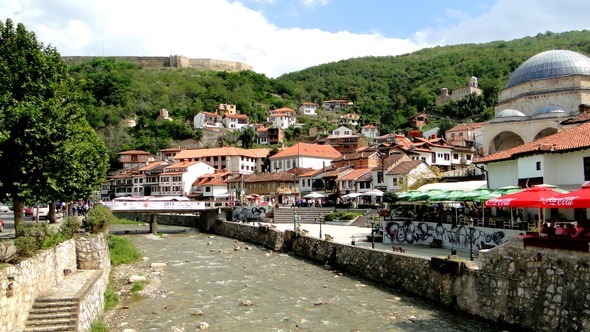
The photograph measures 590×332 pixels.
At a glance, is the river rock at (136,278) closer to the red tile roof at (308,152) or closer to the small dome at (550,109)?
the small dome at (550,109)

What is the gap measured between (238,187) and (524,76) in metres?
40.1

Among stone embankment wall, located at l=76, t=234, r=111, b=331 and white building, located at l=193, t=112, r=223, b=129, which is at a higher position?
white building, located at l=193, t=112, r=223, b=129

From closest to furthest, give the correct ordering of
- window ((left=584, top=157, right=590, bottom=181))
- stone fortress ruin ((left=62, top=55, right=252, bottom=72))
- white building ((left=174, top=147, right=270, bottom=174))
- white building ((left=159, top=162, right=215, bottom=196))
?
window ((left=584, top=157, right=590, bottom=181)) → white building ((left=159, top=162, right=215, bottom=196)) → white building ((left=174, top=147, right=270, bottom=174)) → stone fortress ruin ((left=62, top=55, right=252, bottom=72))

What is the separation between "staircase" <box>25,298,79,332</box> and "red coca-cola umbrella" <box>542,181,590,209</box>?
43.0 ft

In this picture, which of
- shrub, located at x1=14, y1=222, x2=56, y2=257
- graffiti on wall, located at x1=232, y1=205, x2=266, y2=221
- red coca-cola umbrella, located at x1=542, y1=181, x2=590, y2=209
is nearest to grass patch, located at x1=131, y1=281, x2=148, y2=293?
shrub, located at x1=14, y1=222, x2=56, y2=257

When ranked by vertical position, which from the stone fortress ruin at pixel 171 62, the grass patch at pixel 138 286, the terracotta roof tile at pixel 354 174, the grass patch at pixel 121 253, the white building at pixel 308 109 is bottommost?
the grass patch at pixel 138 286

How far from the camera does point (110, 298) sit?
18.4 m

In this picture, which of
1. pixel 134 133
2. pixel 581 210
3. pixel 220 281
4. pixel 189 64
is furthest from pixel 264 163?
pixel 189 64

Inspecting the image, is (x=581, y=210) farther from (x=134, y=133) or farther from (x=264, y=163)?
(x=134, y=133)

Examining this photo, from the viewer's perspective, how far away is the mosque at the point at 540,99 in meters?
42.6

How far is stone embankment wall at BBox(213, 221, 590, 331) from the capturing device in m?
12.6

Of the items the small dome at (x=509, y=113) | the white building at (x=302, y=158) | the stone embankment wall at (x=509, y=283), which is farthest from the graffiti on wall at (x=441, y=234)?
the white building at (x=302, y=158)

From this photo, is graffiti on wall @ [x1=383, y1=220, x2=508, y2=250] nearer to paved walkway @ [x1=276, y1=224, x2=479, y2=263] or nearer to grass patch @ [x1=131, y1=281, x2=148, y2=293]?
paved walkway @ [x1=276, y1=224, x2=479, y2=263]

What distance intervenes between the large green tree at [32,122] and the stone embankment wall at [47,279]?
3.05 m
